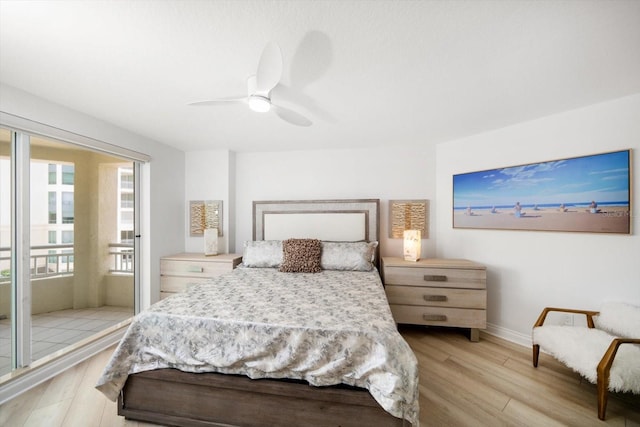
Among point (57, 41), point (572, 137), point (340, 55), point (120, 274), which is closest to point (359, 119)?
point (340, 55)

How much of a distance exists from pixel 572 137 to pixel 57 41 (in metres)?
3.91

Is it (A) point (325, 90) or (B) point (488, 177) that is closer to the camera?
(A) point (325, 90)

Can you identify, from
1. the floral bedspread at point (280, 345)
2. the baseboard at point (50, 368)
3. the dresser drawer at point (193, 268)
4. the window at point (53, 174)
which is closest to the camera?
the floral bedspread at point (280, 345)

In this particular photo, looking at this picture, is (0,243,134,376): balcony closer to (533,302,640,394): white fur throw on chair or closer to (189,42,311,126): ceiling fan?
(189,42,311,126): ceiling fan

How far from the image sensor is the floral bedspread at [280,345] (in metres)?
1.27

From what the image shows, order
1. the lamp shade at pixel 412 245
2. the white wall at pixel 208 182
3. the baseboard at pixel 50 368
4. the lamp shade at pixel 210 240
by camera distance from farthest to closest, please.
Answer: the white wall at pixel 208 182 < the lamp shade at pixel 210 240 < the lamp shade at pixel 412 245 < the baseboard at pixel 50 368

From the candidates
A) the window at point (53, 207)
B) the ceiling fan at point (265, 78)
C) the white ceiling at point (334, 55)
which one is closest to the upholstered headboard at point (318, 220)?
the white ceiling at point (334, 55)

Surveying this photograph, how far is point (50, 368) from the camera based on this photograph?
75.3 inches

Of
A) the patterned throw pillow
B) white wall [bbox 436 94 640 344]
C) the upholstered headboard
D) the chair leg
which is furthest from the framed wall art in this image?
the chair leg

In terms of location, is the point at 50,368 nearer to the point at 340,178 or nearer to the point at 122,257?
the point at 122,257

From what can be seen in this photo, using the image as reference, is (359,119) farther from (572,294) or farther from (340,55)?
(572,294)

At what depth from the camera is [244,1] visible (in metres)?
1.07

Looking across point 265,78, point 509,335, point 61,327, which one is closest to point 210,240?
point 61,327

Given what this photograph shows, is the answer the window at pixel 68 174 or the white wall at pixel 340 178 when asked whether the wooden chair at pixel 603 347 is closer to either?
the white wall at pixel 340 178
